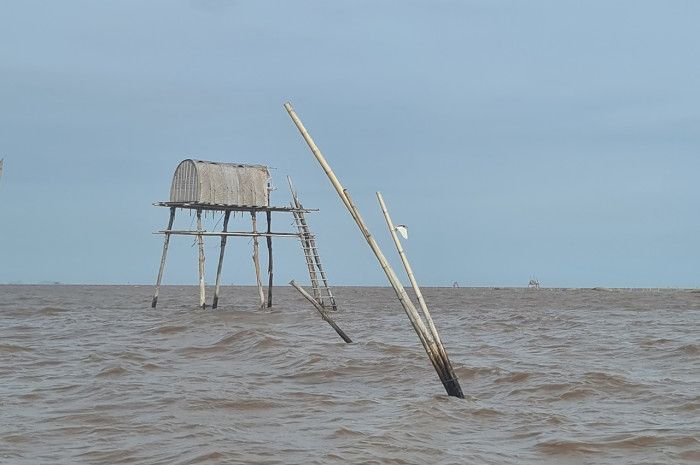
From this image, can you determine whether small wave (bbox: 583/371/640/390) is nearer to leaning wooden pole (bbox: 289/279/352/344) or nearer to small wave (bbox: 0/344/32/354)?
leaning wooden pole (bbox: 289/279/352/344)

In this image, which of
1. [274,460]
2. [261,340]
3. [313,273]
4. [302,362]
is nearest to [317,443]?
[274,460]

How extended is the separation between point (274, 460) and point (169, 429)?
2.03m

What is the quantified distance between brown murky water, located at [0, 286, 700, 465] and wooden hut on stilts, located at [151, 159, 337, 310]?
7.46m

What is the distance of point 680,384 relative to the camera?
13.6 metres

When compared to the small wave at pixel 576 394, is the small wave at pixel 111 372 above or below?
below

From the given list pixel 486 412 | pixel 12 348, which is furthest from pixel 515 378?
pixel 12 348

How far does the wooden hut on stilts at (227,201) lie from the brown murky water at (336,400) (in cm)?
746

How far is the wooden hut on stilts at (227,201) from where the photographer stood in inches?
1122

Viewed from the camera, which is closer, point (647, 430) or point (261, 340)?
point (647, 430)

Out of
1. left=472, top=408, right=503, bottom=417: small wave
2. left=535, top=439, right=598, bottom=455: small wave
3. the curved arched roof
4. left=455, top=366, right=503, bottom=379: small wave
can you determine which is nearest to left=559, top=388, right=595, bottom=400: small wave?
left=472, top=408, right=503, bottom=417: small wave

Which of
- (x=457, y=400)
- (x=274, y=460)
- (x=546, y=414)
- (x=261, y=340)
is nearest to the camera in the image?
(x=274, y=460)

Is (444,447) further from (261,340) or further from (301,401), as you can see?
(261,340)

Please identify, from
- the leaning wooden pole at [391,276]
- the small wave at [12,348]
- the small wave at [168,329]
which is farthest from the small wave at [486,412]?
the small wave at [168,329]

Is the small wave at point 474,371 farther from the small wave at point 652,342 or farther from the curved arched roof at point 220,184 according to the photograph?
the curved arched roof at point 220,184
